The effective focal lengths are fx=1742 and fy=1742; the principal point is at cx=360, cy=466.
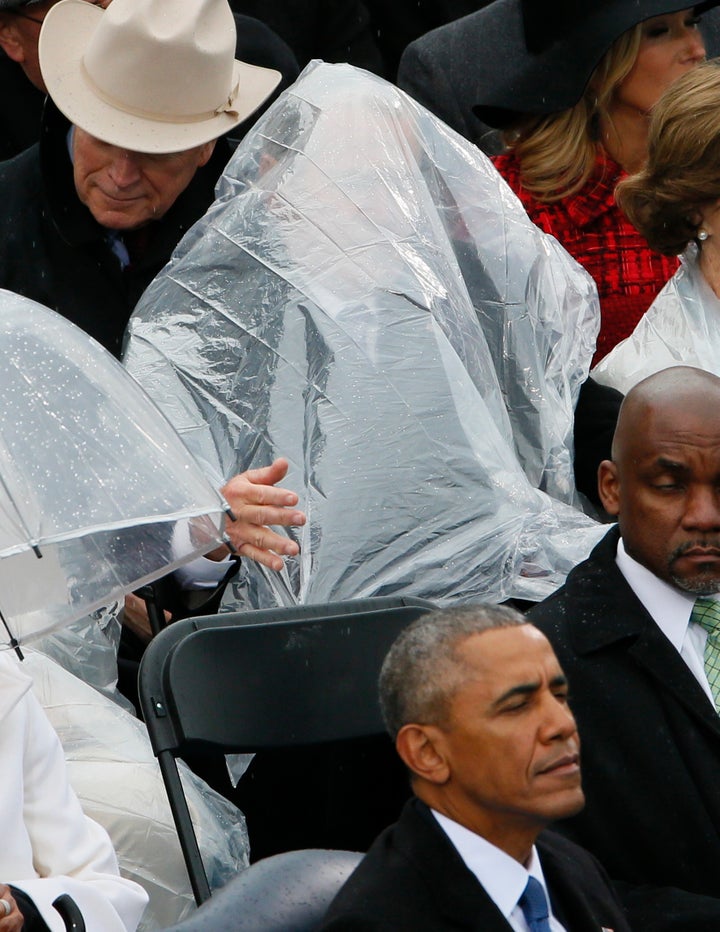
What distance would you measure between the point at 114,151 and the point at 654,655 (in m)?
1.87

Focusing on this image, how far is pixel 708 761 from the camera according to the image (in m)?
3.07

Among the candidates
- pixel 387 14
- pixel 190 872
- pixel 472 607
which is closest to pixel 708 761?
pixel 472 607

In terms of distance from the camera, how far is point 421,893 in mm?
2426

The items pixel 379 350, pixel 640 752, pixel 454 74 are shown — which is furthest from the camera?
pixel 454 74

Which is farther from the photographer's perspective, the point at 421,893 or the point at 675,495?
the point at 675,495

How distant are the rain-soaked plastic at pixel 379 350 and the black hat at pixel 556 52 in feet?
1.67

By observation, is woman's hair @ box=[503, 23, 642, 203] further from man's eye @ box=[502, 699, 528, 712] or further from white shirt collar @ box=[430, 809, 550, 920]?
white shirt collar @ box=[430, 809, 550, 920]

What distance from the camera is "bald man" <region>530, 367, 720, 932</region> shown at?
9.90 feet

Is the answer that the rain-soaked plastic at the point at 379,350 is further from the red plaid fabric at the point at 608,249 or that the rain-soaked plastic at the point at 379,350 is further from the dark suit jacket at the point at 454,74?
the dark suit jacket at the point at 454,74

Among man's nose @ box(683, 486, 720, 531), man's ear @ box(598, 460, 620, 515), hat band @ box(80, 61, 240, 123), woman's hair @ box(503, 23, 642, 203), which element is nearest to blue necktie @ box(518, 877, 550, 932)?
man's nose @ box(683, 486, 720, 531)

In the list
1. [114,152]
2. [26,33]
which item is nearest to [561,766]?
[114,152]

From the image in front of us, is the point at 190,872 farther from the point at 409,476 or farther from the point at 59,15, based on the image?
the point at 59,15

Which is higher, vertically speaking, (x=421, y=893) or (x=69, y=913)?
(x=421, y=893)

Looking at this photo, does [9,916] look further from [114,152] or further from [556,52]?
[556,52]
